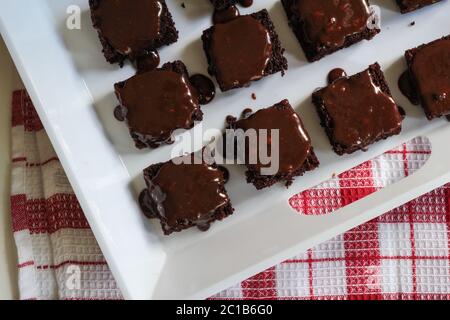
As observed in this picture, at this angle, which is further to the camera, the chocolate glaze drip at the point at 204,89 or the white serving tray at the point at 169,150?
the chocolate glaze drip at the point at 204,89

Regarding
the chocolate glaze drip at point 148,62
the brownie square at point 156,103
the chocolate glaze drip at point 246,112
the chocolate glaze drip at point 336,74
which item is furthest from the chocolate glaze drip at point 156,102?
the chocolate glaze drip at point 336,74

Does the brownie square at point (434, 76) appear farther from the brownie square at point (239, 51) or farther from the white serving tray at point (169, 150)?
the brownie square at point (239, 51)

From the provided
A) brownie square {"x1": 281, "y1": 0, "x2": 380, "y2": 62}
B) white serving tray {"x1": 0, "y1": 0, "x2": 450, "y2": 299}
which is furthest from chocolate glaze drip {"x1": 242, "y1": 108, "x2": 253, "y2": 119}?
brownie square {"x1": 281, "y1": 0, "x2": 380, "y2": 62}

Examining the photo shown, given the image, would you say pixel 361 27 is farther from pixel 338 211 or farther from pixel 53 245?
pixel 53 245

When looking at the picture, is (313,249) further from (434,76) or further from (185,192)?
(434,76)
